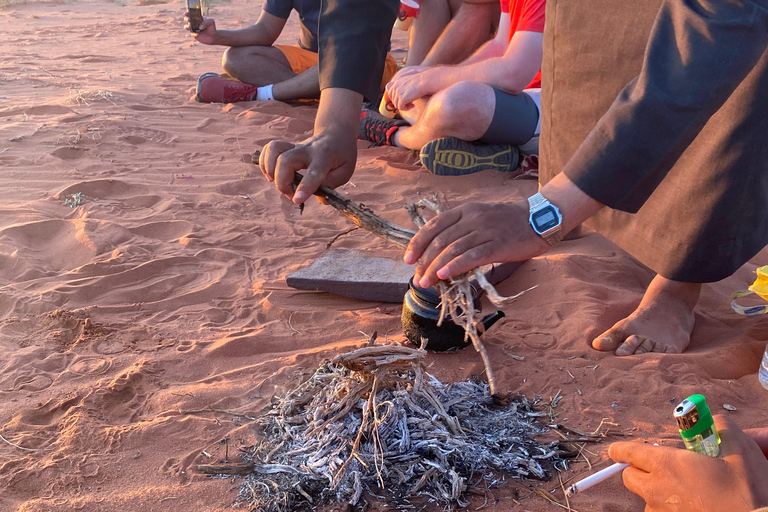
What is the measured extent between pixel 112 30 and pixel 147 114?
20.8 ft

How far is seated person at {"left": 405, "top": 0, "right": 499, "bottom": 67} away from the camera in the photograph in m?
4.71

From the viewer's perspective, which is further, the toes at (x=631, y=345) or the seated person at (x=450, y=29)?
the seated person at (x=450, y=29)

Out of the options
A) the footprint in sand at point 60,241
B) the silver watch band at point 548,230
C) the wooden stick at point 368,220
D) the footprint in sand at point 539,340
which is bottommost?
the footprint in sand at point 60,241

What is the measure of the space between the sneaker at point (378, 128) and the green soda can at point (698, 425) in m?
3.62

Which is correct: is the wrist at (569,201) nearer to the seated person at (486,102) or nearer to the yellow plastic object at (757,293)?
the yellow plastic object at (757,293)

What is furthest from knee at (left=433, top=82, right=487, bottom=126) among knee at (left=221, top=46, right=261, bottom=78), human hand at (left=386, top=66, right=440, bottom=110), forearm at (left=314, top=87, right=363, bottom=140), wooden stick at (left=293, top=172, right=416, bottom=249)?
knee at (left=221, top=46, right=261, bottom=78)

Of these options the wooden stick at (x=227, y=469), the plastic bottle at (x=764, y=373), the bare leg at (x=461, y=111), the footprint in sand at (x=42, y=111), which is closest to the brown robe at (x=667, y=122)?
the plastic bottle at (x=764, y=373)

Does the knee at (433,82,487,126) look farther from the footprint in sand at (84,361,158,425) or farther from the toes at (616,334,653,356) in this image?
the footprint in sand at (84,361,158,425)

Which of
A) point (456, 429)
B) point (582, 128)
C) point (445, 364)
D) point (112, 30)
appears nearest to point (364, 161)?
point (582, 128)

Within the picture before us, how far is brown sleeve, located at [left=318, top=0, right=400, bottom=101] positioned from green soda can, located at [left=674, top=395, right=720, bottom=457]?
1.53 meters

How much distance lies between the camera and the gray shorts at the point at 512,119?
3885mm

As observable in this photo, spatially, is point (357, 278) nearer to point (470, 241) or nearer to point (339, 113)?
point (339, 113)

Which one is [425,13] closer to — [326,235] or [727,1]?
[326,235]

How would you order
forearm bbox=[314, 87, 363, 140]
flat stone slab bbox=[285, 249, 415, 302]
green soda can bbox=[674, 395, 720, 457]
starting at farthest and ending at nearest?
flat stone slab bbox=[285, 249, 415, 302], forearm bbox=[314, 87, 363, 140], green soda can bbox=[674, 395, 720, 457]
